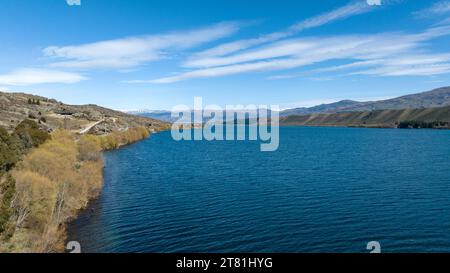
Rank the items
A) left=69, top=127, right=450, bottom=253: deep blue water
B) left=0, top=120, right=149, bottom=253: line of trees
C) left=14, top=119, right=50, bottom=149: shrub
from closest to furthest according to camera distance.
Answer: left=0, top=120, right=149, bottom=253: line of trees < left=69, top=127, right=450, bottom=253: deep blue water < left=14, top=119, right=50, bottom=149: shrub

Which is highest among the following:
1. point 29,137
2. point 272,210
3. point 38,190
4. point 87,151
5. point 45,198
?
point 29,137

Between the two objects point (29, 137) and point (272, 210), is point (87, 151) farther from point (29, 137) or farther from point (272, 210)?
point (272, 210)

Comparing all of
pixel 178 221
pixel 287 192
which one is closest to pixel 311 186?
pixel 287 192

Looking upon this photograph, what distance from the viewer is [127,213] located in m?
53.8

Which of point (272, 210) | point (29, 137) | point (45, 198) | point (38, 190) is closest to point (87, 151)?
point (29, 137)

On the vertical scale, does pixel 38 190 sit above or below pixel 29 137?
below

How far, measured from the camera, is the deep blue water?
4109 centimetres

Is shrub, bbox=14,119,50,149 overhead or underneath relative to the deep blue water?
overhead

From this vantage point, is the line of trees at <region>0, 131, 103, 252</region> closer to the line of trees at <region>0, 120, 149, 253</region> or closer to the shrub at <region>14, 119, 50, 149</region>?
the line of trees at <region>0, 120, 149, 253</region>

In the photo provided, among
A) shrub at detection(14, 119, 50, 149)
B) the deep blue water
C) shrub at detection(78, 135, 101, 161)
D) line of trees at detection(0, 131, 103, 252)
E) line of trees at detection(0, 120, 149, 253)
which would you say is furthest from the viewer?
shrub at detection(78, 135, 101, 161)

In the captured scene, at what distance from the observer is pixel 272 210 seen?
174 ft

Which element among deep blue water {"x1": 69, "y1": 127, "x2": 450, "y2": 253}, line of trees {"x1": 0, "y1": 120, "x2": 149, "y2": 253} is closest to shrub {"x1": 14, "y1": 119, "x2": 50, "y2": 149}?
line of trees {"x1": 0, "y1": 120, "x2": 149, "y2": 253}

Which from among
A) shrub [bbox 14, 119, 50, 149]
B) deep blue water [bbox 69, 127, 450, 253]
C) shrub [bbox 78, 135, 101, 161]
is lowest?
deep blue water [bbox 69, 127, 450, 253]

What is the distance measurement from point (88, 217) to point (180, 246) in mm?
17869
